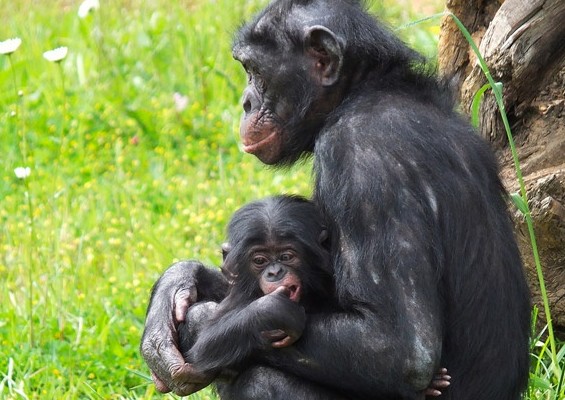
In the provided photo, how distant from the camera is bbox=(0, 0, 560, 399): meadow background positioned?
6.91 meters

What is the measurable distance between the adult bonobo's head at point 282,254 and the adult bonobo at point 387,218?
9.6 inches

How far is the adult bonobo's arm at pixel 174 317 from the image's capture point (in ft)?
17.2

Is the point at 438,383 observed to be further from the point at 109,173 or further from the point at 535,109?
the point at 109,173

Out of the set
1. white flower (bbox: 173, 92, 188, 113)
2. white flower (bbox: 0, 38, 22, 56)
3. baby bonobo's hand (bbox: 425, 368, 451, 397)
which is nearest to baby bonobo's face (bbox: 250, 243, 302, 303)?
baby bonobo's hand (bbox: 425, 368, 451, 397)

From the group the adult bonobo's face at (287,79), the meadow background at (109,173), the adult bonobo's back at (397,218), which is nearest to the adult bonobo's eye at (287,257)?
the adult bonobo's back at (397,218)

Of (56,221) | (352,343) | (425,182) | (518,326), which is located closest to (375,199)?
(425,182)

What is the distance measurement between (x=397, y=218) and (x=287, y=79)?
1.06 metres

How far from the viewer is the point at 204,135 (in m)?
10.3

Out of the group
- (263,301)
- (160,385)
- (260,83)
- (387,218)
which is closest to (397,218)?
(387,218)

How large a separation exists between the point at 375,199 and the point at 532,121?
1.98 meters

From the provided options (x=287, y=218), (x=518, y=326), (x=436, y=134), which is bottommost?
(x=518, y=326)

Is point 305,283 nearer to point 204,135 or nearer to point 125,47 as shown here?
point 204,135

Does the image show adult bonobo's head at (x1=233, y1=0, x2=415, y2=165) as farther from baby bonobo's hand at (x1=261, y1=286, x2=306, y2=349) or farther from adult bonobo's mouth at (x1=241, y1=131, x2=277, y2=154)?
baby bonobo's hand at (x1=261, y1=286, x2=306, y2=349)

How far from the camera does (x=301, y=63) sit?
5406 millimetres
